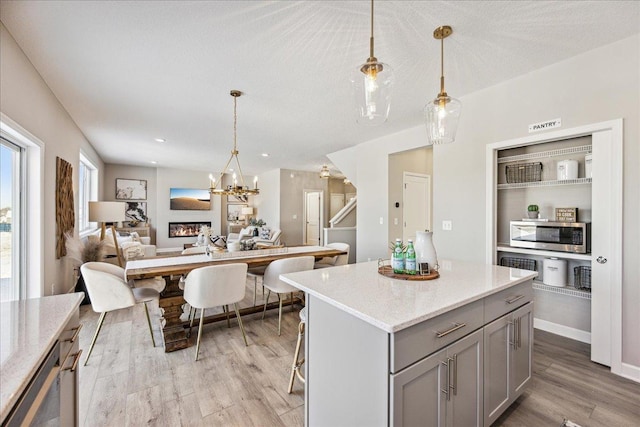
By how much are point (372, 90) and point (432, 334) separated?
1274 millimetres

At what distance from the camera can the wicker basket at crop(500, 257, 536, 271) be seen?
9.70 ft

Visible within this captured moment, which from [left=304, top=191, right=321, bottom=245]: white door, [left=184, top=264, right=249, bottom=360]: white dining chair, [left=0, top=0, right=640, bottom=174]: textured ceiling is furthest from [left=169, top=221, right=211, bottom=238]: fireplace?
[left=184, top=264, right=249, bottom=360]: white dining chair

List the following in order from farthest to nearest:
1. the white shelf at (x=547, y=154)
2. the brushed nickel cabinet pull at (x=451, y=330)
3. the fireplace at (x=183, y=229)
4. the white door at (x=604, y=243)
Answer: the fireplace at (x=183, y=229)
the white shelf at (x=547, y=154)
the white door at (x=604, y=243)
the brushed nickel cabinet pull at (x=451, y=330)

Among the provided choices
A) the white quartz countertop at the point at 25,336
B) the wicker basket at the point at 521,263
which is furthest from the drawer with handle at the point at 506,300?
the white quartz countertop at the point at 25,336

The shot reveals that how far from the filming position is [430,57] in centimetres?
240

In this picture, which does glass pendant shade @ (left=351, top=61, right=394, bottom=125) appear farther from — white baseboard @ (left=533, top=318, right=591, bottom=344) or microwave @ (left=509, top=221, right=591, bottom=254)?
white baseboard @ (left=533, top=318, right=591, bottom=344)

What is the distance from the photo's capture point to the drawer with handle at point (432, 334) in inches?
42.4

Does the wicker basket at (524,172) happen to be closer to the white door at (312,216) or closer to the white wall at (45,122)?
the white wall at (45,122)

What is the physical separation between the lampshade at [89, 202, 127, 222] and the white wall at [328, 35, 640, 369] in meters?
4.43

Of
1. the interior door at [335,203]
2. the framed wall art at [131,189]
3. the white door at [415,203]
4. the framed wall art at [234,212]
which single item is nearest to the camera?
the white door at [415,203]

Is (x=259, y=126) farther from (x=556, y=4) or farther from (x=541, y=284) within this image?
(x=541, y=284)

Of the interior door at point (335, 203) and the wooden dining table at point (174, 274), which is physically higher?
the interior door at point (335, 203)

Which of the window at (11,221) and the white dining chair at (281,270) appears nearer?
the window at (11,221)

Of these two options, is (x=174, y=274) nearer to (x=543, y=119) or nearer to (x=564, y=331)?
(x=543, y=119)
